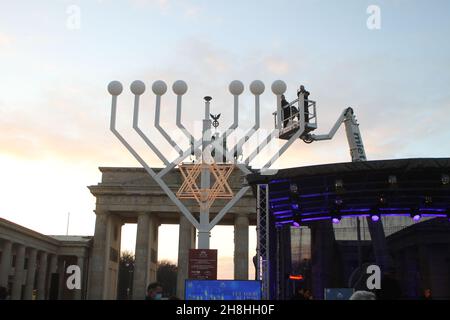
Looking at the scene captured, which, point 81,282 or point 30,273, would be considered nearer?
point 30,273

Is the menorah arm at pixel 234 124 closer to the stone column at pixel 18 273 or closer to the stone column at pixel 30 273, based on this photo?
the stone column at pixel 18 273

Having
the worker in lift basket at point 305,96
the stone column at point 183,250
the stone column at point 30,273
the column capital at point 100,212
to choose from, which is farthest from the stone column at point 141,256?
the worker in lift basket at point 305,96

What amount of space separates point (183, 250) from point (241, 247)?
5143 millimetres

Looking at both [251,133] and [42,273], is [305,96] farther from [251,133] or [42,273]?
[42,273]

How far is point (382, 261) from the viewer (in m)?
18.6

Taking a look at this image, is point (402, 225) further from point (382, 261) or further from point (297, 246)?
point (297, 246)

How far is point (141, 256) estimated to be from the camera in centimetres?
4478

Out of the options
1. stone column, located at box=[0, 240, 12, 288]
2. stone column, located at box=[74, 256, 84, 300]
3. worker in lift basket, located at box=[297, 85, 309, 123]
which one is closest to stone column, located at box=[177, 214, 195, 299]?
stone column, located at box=[74, 256, 84, 300]

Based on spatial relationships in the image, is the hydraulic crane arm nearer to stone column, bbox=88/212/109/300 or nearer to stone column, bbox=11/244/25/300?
stone column, bbox=88/212/109/300

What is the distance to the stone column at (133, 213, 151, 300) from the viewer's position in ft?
145

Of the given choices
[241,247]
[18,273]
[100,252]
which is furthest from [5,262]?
[241,247]

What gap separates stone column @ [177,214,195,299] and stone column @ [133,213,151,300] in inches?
114

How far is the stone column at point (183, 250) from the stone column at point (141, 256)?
2.89 meters

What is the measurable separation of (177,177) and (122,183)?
16.7 feet
